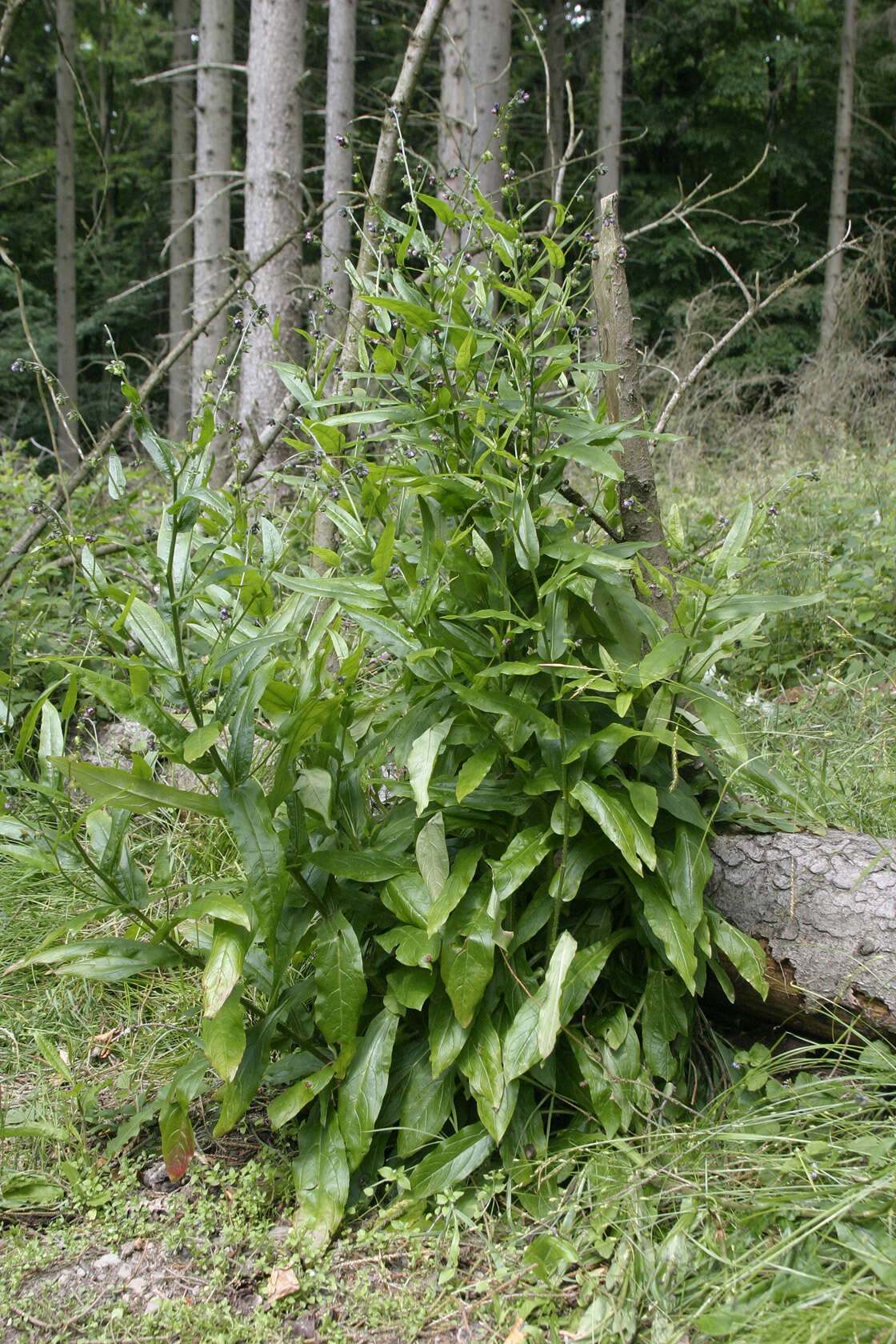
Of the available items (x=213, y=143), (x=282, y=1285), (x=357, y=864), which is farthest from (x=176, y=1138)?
(x=213, y=143)

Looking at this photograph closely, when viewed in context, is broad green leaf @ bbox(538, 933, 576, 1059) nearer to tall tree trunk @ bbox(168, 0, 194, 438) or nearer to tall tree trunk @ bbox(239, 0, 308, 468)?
tall tree trunk @ bbox(239, 0, 308, 468)

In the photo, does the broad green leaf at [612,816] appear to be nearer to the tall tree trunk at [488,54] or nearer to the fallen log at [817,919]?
the fallen log at [817,919]

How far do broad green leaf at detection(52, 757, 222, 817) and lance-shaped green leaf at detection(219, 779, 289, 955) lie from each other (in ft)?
0.19

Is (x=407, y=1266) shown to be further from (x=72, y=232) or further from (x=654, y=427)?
(x=72, y=232)

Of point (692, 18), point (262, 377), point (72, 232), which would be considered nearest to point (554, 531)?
point (262, 377)

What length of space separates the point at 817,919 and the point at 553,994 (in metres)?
0.78

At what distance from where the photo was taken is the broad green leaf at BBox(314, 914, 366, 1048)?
2.12 m

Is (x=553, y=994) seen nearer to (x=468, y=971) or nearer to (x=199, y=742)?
(x=468, y=971)

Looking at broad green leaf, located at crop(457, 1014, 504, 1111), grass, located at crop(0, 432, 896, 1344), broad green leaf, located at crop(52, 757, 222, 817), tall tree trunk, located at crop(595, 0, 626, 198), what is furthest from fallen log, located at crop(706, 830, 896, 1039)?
tall tree trunk, located at crop(595, 0, 626, 198)

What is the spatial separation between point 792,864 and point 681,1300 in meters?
1.05

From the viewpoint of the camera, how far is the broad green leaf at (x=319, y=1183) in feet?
6.88

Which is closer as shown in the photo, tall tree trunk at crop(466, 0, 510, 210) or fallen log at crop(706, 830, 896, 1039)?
fallen log at crop(706, 830, 896, 1039)

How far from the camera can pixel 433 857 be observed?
218 cm

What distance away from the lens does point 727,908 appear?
2.53 m
